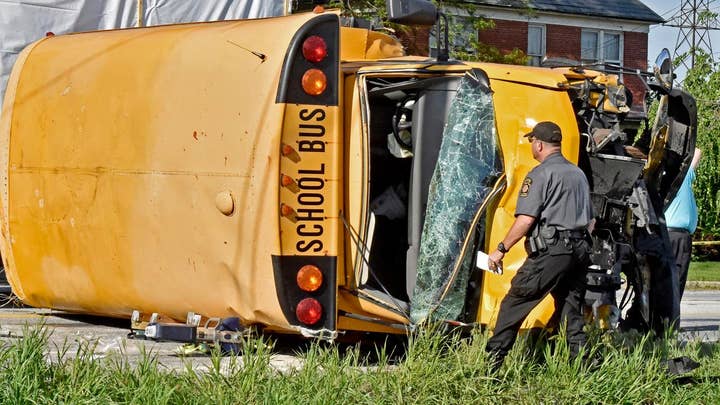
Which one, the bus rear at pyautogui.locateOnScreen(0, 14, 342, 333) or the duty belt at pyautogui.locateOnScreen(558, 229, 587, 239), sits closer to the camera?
the duty belt at pyautogui.locateOnScreen(558, 229, 587, 239)

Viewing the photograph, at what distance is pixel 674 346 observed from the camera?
903 centimetres

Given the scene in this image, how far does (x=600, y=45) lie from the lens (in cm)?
4394

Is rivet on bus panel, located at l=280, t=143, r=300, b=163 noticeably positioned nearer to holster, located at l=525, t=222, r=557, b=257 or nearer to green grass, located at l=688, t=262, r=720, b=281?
holster, located at l=525, t=222, r=557, b=257

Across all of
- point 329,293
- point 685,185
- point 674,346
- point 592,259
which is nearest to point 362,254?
point 329,293

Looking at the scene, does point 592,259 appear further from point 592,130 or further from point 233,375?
point 233,375

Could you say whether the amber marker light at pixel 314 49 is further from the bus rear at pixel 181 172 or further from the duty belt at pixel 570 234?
the duty belt at pixel 570 234

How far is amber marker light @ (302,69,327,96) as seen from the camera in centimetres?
800

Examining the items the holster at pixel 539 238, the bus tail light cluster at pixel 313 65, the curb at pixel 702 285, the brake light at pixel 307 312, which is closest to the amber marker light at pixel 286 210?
the brake light at pixel 307 312

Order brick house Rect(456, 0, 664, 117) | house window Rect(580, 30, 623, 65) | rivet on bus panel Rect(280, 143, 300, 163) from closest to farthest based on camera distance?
rivet on bus panel Rect(280, 143, 300, 163), brick house Rect(456, 0, 664, 117), house window Rect(580, 30, 623, 65)

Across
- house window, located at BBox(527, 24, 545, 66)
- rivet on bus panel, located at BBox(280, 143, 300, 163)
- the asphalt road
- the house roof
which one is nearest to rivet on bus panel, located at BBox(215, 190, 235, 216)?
rivet on bus panel, located at BBox(280, 143, 300, 163)

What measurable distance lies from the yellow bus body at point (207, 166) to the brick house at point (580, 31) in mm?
30938

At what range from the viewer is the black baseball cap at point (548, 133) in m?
7.88

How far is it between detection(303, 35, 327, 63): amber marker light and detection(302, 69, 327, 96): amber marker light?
8 cm

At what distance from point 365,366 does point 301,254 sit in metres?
0.82
